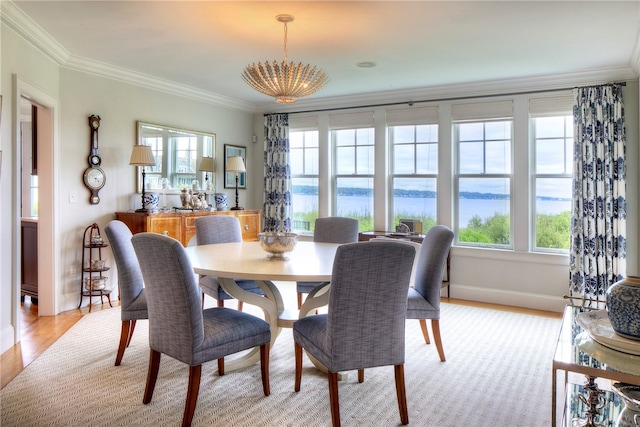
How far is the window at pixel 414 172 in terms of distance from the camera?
214 inches

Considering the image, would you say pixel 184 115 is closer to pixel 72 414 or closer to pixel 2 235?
pixel 2 235

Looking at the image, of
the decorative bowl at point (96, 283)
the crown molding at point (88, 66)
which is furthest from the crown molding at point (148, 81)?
the decorative bowl at point (96, 283)

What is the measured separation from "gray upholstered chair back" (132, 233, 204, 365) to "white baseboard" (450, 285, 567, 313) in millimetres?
3809

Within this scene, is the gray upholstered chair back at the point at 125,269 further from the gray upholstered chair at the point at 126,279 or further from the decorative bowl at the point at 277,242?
the decorative bowl at the point at 277,242

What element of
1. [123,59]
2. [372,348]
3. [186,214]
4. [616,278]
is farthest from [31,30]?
[616,278]

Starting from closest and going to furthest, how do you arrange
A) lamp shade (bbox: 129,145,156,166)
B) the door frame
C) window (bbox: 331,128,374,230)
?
the door frame → lamp shade (bbox: 129,145,156,166) → window (bbox: 331,128,374,230)

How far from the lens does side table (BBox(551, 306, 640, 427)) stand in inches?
52.1

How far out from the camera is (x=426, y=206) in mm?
5488

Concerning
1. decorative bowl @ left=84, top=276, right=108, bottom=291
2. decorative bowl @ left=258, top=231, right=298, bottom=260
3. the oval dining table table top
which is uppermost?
decorative bowl @ left=258, top=231, right=298, bottom=260

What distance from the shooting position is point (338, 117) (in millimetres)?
5973

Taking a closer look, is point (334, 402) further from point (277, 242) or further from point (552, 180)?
point (552, 180)

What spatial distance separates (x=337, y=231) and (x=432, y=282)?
1.41m

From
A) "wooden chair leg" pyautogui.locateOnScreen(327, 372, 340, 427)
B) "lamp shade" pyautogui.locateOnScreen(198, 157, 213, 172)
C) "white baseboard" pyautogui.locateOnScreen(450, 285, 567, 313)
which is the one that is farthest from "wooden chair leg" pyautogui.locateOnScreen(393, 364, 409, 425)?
"lamp shade" pyautogui.locateOnScreen(198, 157, 213, 172)

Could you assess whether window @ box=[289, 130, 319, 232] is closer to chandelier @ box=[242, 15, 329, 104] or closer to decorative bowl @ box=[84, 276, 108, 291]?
decorative bowl @ box=[84, 276, 108, 291]
